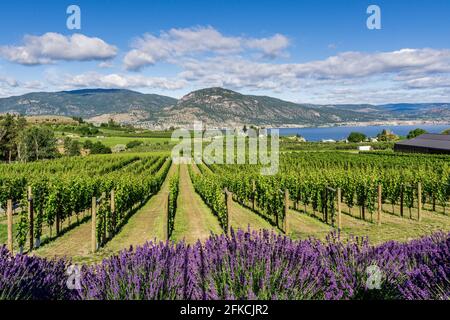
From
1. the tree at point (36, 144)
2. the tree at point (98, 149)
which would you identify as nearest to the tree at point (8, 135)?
the tree at point (36, 144)

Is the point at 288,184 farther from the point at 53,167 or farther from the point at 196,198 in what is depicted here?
the point at 53,167

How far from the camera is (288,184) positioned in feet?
56.2

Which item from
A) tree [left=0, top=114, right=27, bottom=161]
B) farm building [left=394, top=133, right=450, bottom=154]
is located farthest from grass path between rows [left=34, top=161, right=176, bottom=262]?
tree [left=0, top=114, right=27, bottom=161]

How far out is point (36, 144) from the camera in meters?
66.8

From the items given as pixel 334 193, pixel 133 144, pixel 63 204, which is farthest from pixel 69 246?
pixel 133 144

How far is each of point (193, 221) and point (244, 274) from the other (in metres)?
10.9

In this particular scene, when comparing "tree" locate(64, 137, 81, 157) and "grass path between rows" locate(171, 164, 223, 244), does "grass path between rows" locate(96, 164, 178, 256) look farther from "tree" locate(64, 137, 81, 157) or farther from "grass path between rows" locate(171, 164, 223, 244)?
"tree" locate(64, 137, 81, 157)

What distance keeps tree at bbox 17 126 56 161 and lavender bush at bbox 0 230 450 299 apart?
Answer: 7048 centimetres

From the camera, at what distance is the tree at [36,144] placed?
6594cm

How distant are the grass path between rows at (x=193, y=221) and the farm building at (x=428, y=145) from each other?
40660 millimetres

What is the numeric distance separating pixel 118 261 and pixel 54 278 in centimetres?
60

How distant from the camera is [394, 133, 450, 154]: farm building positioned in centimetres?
4807

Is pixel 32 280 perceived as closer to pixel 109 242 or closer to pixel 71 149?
pixel 109 242
